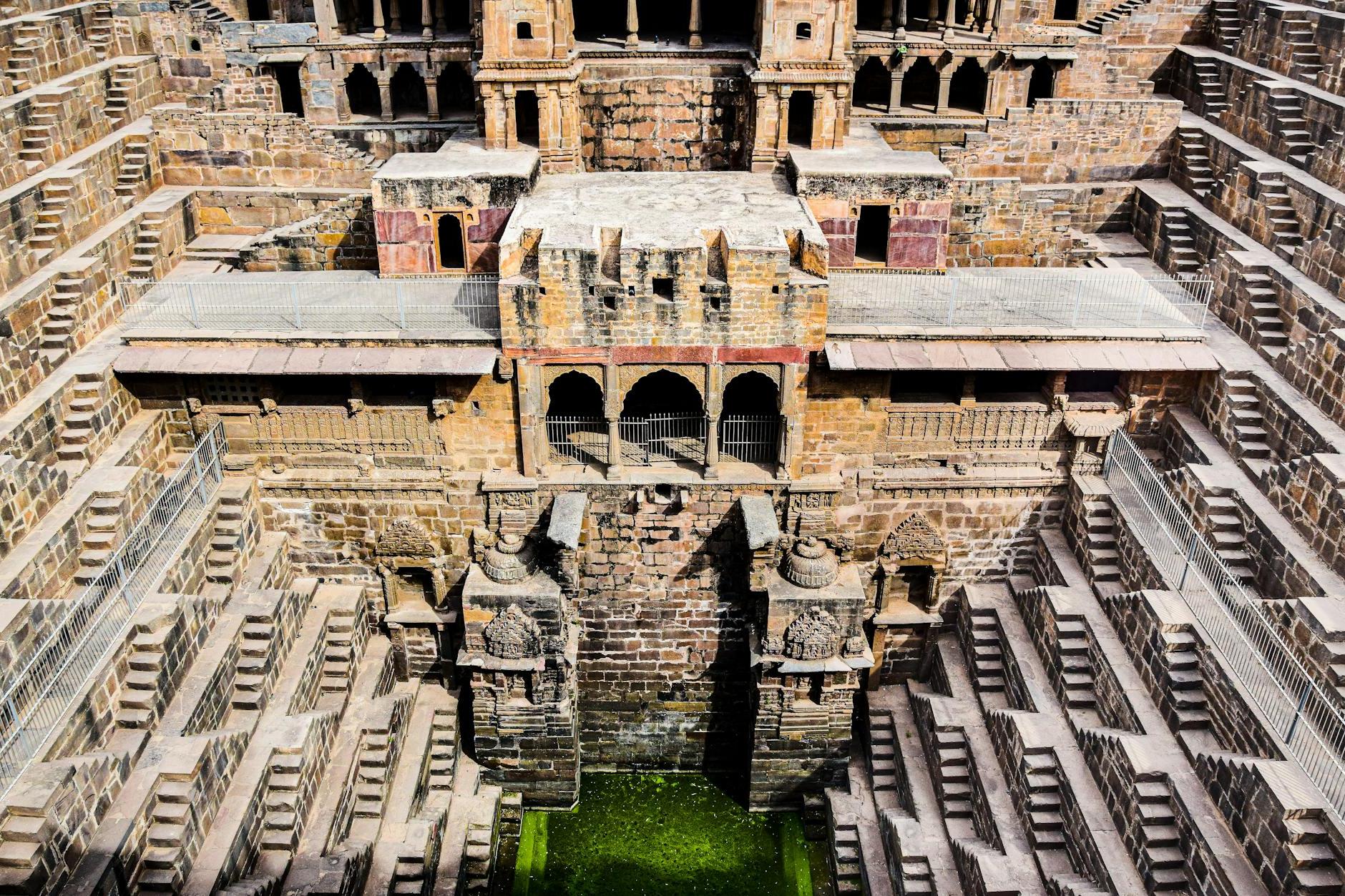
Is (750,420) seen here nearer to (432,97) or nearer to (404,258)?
(404,258)

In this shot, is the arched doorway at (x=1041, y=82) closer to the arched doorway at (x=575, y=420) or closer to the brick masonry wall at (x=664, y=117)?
the brick masonry wall at (x=664, y=117)

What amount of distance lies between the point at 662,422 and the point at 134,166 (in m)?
A: 13.4

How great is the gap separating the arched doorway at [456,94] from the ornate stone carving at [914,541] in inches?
612

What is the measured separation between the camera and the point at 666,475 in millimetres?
21406

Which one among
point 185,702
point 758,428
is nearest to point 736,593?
point 758,428

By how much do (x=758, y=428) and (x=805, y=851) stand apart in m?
8.33

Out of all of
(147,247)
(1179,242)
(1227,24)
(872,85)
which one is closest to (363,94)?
(147,247)

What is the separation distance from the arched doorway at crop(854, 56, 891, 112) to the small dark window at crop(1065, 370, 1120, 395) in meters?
11.0

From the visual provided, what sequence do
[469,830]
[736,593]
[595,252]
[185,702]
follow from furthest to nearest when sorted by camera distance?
[736,593] → [469,830] → [595,252] → [185,702]

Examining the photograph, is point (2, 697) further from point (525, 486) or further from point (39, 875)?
point (525, 486)

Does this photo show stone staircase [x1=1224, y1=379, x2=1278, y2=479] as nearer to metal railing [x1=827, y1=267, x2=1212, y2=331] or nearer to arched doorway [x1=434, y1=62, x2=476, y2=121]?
metal railing [x1=827, y1=267, x2=1212, y2=331]

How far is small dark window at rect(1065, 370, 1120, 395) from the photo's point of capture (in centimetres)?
2158

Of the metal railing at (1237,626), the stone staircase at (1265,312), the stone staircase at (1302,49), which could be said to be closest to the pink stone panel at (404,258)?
the metal railing at (1237,626)

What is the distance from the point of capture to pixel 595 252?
1928 centimetres
